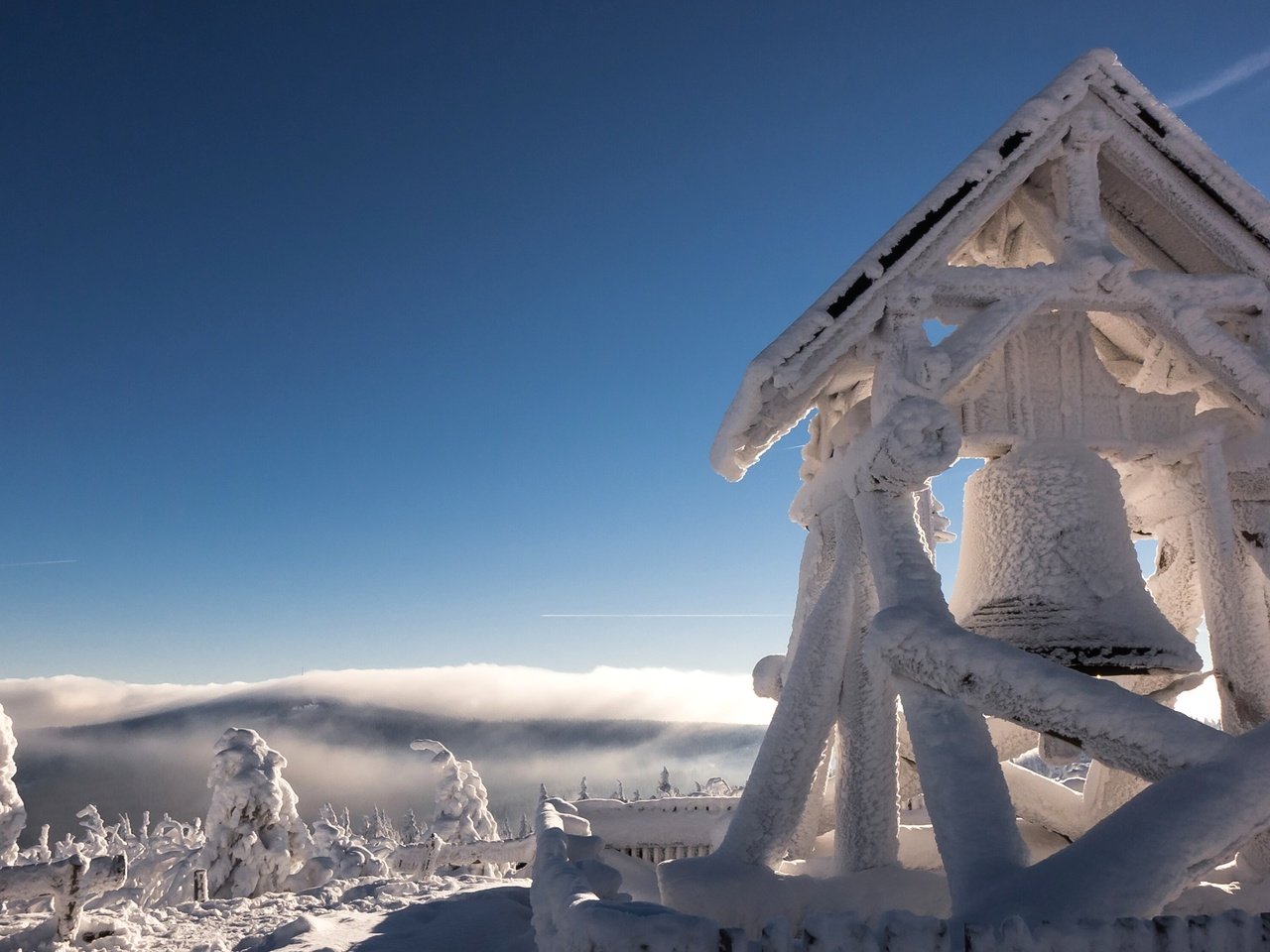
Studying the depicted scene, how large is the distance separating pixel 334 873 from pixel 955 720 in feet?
77.6

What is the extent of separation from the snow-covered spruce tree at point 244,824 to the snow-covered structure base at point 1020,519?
15962 millimetres

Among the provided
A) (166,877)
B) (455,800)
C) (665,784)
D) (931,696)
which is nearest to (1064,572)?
(931,696)

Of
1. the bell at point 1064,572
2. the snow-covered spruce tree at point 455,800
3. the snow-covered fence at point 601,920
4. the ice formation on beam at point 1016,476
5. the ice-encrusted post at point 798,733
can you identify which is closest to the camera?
the snow-covered fence at point 601,920

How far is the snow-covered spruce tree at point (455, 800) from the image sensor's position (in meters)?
30.4

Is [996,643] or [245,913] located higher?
[996,643]

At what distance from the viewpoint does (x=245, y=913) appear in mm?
13125

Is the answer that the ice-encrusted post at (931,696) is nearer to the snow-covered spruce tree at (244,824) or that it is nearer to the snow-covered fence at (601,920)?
the snow-covered fence at (601,920)

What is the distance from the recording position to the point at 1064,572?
5832mm

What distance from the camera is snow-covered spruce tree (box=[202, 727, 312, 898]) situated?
18594 millimetres

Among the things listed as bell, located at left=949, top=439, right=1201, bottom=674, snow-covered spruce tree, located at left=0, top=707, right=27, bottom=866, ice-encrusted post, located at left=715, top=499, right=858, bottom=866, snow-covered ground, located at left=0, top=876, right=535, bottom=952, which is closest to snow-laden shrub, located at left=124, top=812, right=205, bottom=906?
snow-covered spruce tree, located at left=0, top=707, right=27, bottom=866

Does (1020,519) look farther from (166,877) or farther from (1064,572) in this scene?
(166,877)

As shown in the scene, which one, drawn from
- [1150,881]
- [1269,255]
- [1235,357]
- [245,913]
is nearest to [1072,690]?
[1150,881]

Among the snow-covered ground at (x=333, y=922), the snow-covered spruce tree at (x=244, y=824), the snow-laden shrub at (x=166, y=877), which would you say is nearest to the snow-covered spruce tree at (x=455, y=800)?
the snow-laden shrub at (x=166, y=877)

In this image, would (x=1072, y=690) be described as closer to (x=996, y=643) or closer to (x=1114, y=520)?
(x=996, y=643)
